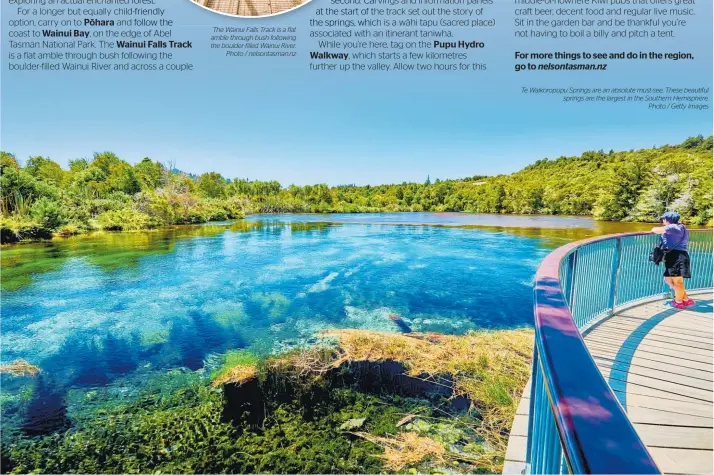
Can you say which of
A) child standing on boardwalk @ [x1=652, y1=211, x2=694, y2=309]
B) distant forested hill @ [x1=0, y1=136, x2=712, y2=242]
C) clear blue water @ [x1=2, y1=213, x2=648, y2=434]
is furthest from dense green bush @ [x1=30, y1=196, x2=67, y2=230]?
child standing on boardwalk @ [x1=652, y1=211, x2=694, y2=309]

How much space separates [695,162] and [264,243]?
121ft

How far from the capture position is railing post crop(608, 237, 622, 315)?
14.8ft

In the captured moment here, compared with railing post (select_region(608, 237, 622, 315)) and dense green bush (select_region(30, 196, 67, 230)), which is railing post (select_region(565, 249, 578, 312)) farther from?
dense green bush (select_region(30, 196, 67, 230))

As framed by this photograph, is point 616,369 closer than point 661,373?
No

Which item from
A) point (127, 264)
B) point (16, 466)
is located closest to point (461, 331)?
point (16, 466)

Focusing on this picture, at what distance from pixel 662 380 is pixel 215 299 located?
36.5ft

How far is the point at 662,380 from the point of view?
297 cm

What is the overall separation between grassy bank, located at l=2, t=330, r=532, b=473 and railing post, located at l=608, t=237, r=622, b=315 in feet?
6.28

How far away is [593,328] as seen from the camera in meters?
4.12

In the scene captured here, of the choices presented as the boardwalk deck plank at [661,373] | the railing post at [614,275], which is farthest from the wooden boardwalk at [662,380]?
the railing post at [614,275]

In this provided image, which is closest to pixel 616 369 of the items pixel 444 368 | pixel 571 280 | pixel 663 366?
pixel 663 366

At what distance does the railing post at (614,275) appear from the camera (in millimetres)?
4500

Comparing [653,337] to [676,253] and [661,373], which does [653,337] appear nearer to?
[661,373]

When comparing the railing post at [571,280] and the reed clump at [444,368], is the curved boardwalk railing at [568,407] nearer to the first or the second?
the railing post at [571,280]
